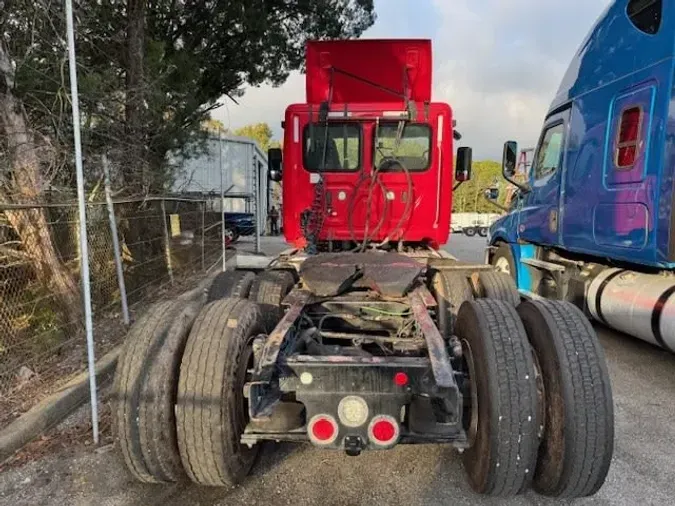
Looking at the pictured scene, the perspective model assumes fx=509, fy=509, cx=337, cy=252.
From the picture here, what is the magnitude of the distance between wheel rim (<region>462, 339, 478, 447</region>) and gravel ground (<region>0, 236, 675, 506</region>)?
1.26ft

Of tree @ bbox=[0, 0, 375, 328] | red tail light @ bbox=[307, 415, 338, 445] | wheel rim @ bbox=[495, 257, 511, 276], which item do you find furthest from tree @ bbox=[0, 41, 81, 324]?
wheel rim @ bbox=[495, 257, 511, 276]

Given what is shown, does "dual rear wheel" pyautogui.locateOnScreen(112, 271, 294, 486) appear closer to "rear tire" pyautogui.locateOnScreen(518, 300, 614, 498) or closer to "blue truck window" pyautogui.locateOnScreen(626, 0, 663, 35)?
"rear tire" pyautogui.locateOnScreen(518, 300, 614, 498)

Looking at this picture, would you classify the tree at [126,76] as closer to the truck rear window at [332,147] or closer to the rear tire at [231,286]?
the rear tire at [231,286]

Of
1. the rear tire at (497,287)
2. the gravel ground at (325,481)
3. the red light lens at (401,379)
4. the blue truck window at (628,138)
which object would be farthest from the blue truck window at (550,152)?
the red light lens at (401,379)

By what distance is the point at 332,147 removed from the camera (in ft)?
20.4

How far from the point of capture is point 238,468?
284cm

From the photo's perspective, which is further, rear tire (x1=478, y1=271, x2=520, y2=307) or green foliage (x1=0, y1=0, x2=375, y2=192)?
green foliage (x1=0, y1=0, x2=375, y2=192)

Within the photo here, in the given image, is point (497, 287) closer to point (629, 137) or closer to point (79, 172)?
point (629, 137)

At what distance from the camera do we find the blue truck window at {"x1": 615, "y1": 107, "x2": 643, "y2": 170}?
4.73 m

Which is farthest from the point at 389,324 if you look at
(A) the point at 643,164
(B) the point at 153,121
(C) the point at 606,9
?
(B) the point at 153,121

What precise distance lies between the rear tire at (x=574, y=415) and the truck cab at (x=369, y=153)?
10.9 ft

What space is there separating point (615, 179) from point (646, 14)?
153 cm

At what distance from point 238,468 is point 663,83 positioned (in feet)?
15.0

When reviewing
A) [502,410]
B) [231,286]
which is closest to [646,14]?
[502,410]
